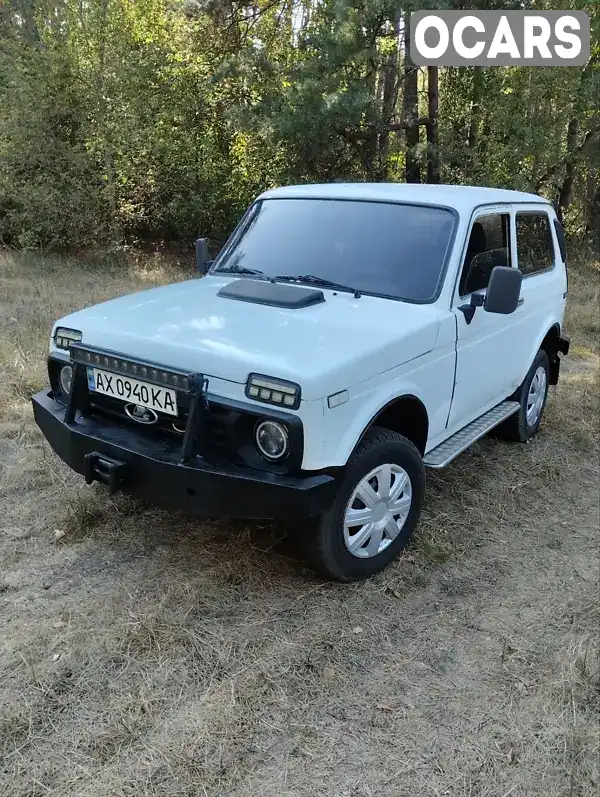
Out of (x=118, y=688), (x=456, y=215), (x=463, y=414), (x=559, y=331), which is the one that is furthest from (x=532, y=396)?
(x=118, y=688)

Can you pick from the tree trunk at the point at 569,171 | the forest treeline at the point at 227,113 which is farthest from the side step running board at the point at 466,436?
the tree trunk at the point at 569,171

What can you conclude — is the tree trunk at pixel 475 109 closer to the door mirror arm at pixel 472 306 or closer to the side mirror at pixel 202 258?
the side mirror at pixel 202 258

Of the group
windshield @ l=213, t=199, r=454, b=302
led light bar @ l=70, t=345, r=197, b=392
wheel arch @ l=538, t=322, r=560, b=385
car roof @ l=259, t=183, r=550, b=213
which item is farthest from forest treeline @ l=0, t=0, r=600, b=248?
led light bar @ l=70, t=345, r=197, b=392

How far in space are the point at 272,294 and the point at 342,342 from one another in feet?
2.24

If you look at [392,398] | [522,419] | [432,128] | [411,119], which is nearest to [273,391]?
[392,398]

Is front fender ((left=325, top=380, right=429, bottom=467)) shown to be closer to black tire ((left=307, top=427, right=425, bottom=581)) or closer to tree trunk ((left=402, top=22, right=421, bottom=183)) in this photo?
black tire ((left=307, top=427, right=425, bottom=581))

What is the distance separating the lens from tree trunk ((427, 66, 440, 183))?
11.4m

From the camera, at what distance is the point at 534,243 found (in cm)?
479

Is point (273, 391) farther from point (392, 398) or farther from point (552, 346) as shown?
point (552, 346)

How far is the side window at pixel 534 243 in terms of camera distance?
4.55 meters

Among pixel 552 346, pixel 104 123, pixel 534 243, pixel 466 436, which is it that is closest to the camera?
pixel 466 436

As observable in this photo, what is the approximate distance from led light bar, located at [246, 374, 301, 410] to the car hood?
0.09 feet

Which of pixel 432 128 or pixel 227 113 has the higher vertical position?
pixel 227 113

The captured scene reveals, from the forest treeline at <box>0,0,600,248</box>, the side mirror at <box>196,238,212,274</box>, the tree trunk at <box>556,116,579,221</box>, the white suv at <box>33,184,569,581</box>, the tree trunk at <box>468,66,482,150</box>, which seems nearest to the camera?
the white suv at <box>33,184,569,581</box>
